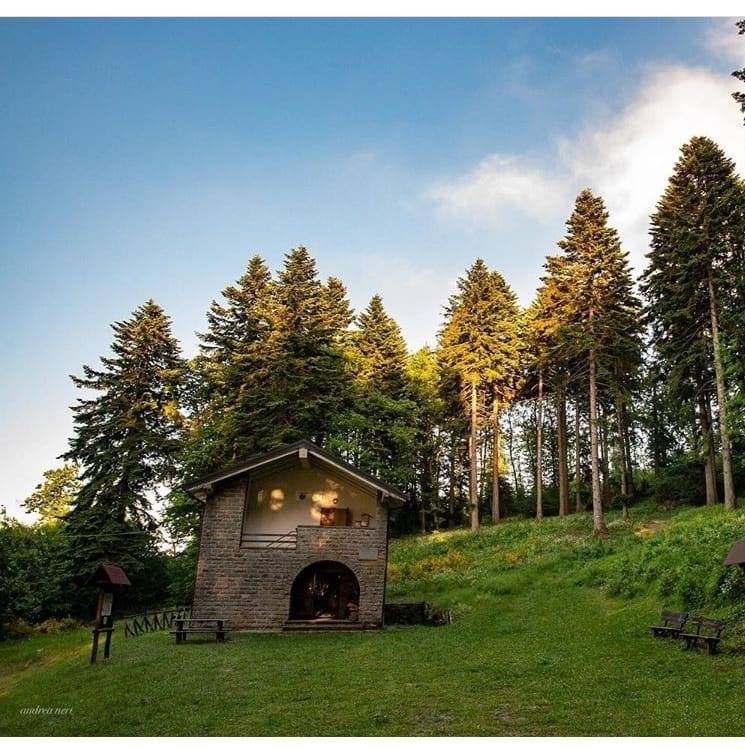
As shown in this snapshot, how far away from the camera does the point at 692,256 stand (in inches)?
1056

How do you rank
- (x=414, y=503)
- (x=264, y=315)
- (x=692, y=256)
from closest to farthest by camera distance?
(x=692, y=256) < (x=264, y=315) < (x=414, y=503)

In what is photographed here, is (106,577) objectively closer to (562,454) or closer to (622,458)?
(562,454)

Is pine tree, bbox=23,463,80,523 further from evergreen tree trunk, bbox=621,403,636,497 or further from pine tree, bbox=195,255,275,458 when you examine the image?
evergreen tree trunk, bbox=621,403,636,497

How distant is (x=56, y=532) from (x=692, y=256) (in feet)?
110

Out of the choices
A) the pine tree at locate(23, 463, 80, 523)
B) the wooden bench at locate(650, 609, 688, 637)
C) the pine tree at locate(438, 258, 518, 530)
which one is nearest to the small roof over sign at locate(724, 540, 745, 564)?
the wooden bench at locate(650, 609, 688, 637)

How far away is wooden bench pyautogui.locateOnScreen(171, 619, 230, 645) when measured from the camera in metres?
16.8

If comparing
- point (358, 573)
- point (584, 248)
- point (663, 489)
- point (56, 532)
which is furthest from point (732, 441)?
point (56, 532)

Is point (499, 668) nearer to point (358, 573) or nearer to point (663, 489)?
point (358, 573)

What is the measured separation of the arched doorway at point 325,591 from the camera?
2322 centimetres

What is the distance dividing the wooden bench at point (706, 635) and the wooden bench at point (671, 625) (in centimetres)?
28

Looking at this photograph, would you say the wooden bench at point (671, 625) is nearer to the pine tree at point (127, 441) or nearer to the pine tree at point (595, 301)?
the pine tree at point (595, 301)

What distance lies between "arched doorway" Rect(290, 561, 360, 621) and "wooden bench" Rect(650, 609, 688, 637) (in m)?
12.2

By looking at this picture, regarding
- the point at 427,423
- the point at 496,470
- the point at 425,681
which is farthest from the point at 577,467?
the point at 425,681

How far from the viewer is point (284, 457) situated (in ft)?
66.9
